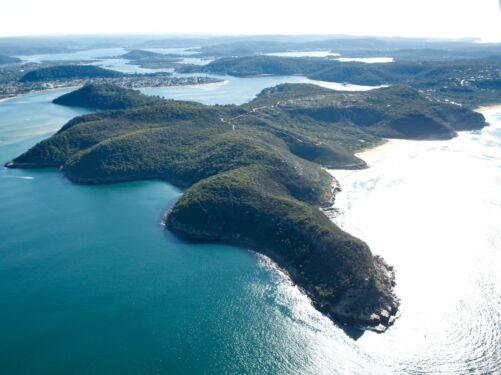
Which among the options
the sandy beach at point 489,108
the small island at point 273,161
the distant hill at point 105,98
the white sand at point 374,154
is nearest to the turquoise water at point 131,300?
the small island at point 273,161

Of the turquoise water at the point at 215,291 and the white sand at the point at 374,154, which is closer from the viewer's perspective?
the turquoise water at the point at 215,291

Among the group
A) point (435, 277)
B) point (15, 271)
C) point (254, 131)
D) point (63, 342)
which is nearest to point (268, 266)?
point (435, 277)

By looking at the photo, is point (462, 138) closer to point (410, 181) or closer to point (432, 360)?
point (410, 181)

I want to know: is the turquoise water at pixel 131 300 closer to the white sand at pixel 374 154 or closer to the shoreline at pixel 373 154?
the shoreline at pixel 373 154

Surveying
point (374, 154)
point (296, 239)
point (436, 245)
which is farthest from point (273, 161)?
point (374, 154)

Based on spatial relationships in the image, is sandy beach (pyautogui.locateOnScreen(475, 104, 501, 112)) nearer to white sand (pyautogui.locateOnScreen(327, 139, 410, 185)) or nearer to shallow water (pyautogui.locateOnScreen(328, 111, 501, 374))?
shallow water (pyautogui.locateOnScreen(328, 111, 501, 374))
